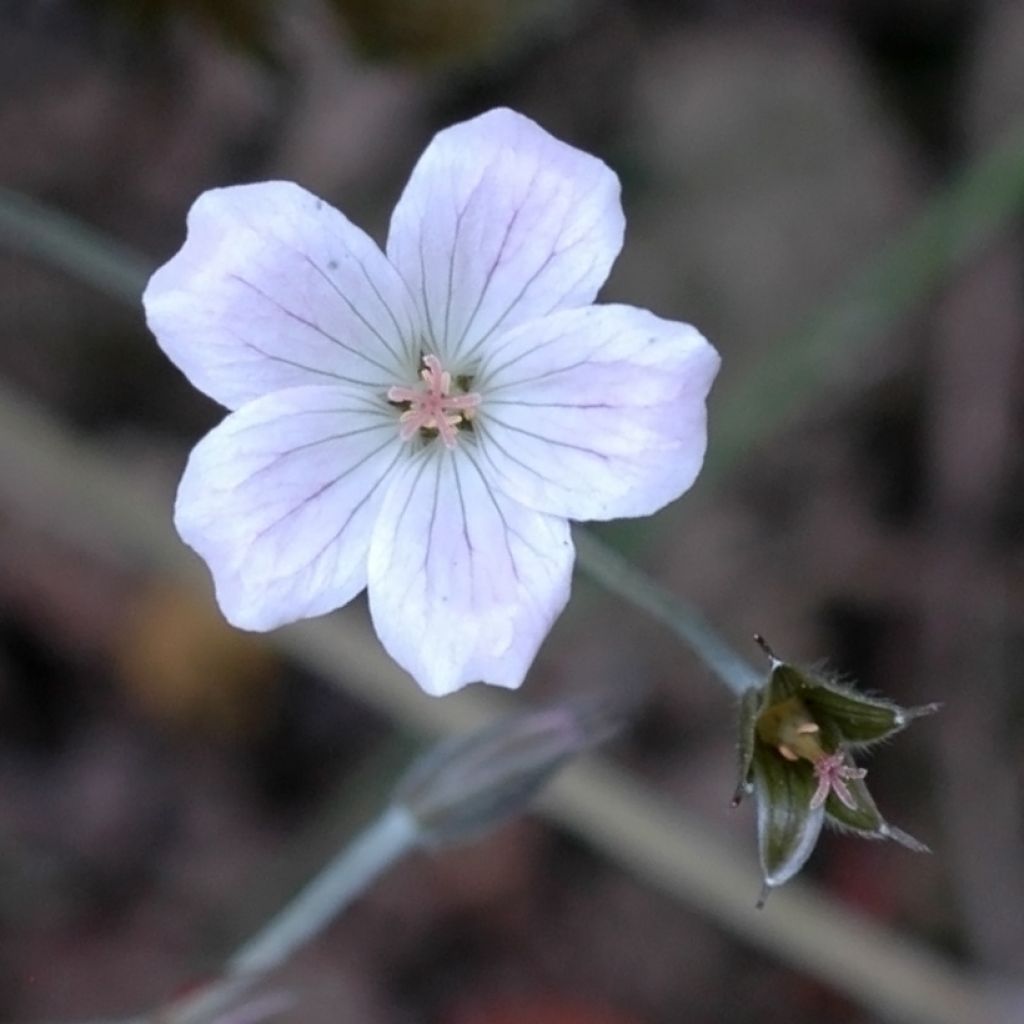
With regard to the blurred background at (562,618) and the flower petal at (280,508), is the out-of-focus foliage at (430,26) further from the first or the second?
the flower petal at (280,508)

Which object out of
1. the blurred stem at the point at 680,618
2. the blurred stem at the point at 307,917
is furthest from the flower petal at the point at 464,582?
the blurred stem at the point at 307,917

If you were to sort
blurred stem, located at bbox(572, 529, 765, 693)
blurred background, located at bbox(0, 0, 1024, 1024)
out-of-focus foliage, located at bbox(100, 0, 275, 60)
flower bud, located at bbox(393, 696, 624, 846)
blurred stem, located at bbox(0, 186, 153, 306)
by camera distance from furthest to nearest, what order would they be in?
blurred background, located at bbox(0, 0, 1024, 1024) < out-of-focus foliage, located at bbox(100, 0, 275, 60) < blurred stem, located at bbox(0, 186, 153, 306) < flower bud, located at bbox(393, 696, 624, 846) < blurred stem, located at bbox(572, 529, 765, 693)

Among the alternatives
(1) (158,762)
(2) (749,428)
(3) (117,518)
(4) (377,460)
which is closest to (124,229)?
(3) (117,518)

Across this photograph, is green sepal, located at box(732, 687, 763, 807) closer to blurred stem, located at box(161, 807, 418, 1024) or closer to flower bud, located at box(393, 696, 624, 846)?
flower bud, located at box(393, 696, 624, 846)

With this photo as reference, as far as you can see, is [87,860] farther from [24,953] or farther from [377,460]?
[377,460]

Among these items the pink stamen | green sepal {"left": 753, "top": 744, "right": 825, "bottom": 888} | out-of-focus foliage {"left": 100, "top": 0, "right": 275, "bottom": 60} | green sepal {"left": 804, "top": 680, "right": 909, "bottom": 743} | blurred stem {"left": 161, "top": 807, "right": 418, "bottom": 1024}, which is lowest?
blurred stem {"left": 161, "top": 807, "right": 418, "bottom": 1024}

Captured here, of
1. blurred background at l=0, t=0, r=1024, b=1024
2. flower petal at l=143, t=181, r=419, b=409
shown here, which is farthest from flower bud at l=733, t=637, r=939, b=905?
blurred background at l=0, t=0, r=1024, b=1024

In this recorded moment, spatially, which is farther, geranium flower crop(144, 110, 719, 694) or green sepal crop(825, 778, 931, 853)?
geranium flower crop(144, 110, 719, 694)
